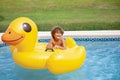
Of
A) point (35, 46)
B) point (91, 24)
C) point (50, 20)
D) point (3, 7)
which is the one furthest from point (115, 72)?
point (3, 7)

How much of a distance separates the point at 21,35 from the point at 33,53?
0.38 m

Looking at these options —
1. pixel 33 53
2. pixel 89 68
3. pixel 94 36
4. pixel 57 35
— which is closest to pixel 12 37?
pixel 33 53

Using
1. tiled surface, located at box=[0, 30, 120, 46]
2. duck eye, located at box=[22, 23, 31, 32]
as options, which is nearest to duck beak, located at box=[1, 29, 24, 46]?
duck eye, located at box=[22, 23, 31, 32]

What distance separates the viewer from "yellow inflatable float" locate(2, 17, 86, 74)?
17.2 feet

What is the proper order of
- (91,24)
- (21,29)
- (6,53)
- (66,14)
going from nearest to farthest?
(21,29) → (6,53) → (91,24) → (66,14)

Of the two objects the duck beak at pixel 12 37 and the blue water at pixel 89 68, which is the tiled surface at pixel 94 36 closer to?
the blue water at pixel 89 68

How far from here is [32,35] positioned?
17.9 feet

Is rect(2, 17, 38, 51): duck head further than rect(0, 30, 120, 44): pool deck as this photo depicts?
No

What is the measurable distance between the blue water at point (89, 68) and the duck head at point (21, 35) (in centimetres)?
57

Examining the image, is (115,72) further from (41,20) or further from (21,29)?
(41,20)

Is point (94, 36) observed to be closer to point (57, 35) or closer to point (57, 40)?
point (57, 40)

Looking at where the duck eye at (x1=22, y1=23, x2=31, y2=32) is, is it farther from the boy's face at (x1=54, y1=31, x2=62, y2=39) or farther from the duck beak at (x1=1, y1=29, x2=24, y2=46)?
the boy's face at (x1=54, y1=31, x2=62, y2=39)

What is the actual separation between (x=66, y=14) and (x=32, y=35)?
541 centimetres

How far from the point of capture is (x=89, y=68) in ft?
20.9
